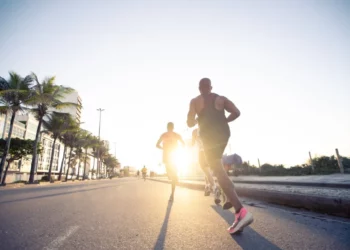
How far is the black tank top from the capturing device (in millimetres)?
2686

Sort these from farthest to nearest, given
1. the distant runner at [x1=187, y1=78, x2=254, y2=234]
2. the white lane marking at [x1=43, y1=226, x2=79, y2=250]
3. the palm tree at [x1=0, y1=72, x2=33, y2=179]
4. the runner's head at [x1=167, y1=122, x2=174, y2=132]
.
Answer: the palm tree at [x1=0, y1=72, x2=33, y2=179] → the runner's head at [x1=167, y1=122, x2=174, y2=132] → the distant runner at [x1=187, y1=78, x2=254, y2=234] → the white lane marking at [x1=43, y1=226, x2=79, y2=250]

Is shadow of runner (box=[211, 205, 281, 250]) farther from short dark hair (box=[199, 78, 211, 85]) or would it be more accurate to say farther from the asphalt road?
short dark hair (box=[199, 78, 211, 85])

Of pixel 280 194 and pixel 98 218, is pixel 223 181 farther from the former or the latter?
pixel 280 194

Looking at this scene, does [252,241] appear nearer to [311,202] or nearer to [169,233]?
[169,233]

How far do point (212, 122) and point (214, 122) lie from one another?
0.03 metres

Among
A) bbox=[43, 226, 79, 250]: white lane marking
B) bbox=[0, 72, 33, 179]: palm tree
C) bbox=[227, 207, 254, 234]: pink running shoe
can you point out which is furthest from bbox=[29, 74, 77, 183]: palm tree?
bbox=[227, 207, 254, 234]: pink running shoe

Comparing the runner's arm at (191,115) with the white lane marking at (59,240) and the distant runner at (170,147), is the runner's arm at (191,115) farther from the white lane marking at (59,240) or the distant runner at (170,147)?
the distant runner at (170,147)

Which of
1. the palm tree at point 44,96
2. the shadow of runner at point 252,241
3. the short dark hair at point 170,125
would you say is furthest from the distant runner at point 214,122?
the palm tree at point 44,96

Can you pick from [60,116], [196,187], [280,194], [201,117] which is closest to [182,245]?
[201,117]

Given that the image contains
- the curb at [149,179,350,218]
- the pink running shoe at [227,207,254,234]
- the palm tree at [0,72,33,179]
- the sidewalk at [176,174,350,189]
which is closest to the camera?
the pink running shoe at [227,207,254,234]

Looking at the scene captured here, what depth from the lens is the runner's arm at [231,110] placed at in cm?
277

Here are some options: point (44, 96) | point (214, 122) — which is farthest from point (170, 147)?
point (44, 96)

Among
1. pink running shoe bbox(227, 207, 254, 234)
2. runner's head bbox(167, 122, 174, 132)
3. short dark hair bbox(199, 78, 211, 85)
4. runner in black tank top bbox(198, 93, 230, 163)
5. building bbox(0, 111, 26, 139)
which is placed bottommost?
pink running shoe bbox(227, 207, 254, 234)

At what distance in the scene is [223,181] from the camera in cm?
250
